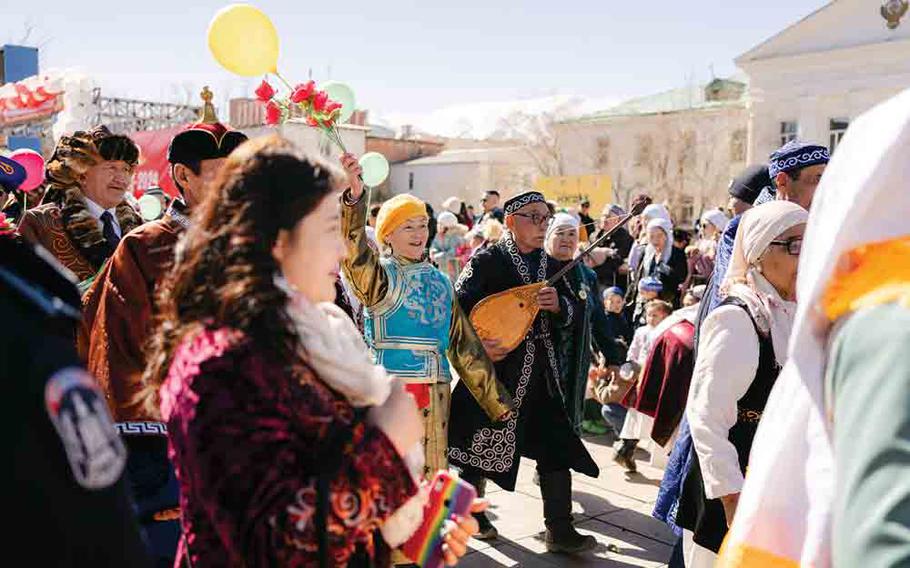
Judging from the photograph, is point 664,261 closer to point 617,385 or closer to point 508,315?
point 617,385

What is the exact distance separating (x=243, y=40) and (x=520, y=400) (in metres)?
2.52

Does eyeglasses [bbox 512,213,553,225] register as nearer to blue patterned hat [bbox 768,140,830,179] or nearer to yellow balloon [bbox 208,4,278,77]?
blue patterned hat [bbox 768,140,830,179]

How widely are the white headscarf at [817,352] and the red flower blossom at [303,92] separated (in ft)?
9.02

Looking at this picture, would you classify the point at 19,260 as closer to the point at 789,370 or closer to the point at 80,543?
the point at 80,543

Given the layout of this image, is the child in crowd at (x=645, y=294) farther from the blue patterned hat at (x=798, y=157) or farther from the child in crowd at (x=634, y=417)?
the blue patterned hat at (x=798, y=157)

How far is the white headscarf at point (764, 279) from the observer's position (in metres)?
2.85

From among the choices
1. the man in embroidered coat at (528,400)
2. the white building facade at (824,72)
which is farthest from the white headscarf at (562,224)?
the white building facade at (824,72)

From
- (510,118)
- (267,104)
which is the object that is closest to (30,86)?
(267,104)

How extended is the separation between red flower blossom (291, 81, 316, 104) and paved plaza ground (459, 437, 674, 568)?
2.63 meters

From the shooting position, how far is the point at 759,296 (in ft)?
9.46

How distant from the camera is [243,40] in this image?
3803mm

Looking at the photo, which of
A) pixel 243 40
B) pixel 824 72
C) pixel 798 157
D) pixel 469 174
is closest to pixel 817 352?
pixel 798 157

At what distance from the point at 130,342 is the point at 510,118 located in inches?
1857

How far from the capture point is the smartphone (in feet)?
6.21
